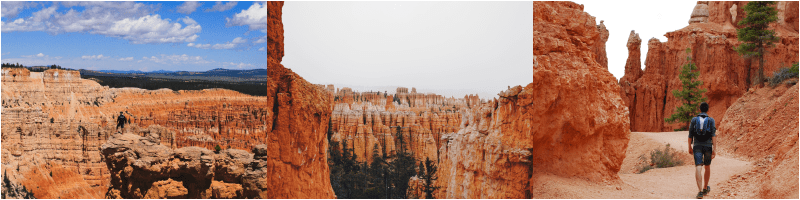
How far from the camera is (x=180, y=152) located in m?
6.30

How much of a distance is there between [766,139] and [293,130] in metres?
11.1

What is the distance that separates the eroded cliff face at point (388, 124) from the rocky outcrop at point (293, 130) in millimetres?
196

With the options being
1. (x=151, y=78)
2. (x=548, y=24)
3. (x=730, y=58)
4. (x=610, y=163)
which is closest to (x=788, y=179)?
(x=610, y=163)

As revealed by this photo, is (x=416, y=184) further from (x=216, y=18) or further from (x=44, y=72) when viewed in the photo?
(x=44, y=72)

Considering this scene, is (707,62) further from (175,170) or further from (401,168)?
(175,170)

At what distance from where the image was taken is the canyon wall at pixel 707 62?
31281 millimetres

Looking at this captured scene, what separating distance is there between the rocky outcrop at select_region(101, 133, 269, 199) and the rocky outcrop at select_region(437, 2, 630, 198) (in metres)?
2.63

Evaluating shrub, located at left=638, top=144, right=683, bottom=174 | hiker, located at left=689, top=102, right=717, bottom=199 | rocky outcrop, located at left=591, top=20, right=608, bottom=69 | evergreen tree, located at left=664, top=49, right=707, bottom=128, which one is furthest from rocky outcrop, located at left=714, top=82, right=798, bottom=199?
rocky outcrop, located at left=591, top=20, right=608, bottom=69

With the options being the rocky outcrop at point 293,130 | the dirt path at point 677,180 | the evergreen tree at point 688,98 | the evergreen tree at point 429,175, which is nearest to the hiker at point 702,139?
the dirt path at point 677,180

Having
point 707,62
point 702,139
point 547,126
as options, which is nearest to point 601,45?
point 707,62

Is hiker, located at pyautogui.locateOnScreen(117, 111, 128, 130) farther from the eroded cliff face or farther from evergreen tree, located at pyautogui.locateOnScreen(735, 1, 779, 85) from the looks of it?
evergreen tree, located at pyautogui.locateOnScreen(735, 1, 779, 85)

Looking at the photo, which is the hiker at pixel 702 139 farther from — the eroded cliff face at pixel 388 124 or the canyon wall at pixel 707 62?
the canyon wall at pixel 707 62

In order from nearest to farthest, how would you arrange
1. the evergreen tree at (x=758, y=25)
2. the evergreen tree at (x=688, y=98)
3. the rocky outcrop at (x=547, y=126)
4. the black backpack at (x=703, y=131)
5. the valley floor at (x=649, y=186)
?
the rocky outcrop at (x=547, y=126), the black backpack at (x=703, y=131), the valley floor at (x=649, y=186), the evergreen tree at (x=758, y=25), the evergreen tree at (x=688, y=98)

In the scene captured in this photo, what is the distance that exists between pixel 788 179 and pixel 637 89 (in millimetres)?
34214
